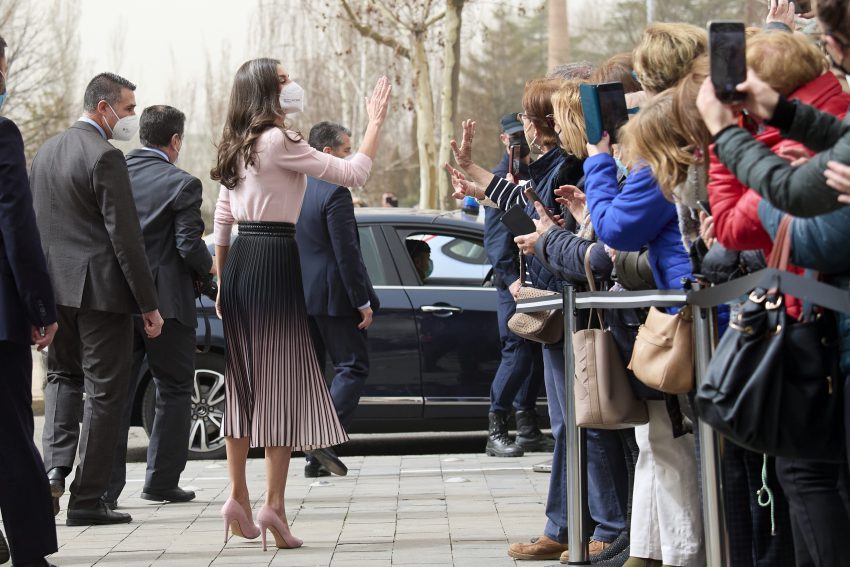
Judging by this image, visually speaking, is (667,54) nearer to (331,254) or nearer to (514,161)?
(514,161)

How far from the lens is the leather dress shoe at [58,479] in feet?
24.7

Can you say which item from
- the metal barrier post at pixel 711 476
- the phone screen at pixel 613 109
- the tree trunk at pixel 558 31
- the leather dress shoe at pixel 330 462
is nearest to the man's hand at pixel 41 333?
the phone screen at pixel 613 109

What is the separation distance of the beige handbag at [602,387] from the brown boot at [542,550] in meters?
0.96

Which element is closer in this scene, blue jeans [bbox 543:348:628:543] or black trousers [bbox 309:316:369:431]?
blue jeans [bbox 543:348:628:543]

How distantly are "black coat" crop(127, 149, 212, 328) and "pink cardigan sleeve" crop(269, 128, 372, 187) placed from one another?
1.61 m

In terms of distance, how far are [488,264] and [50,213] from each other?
12.7 ft

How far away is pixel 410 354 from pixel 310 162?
3596 millimetres

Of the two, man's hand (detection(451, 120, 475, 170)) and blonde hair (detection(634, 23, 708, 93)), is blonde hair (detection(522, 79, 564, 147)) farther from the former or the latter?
blonde hair (detection(634, 23, 708, 93))

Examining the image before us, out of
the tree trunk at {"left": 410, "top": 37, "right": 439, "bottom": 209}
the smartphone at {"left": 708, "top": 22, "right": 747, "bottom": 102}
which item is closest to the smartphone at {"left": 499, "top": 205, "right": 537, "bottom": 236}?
the smartphone at {"left": 708, "top": 22, "right": 747, "bottom": 102}

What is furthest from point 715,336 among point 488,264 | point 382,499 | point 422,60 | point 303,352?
point 422,60

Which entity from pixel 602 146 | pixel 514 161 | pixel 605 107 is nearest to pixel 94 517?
pixel 514 161

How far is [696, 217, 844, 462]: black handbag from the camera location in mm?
3588

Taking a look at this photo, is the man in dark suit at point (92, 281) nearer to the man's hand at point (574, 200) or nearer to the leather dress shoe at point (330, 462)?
the leather dress shoe at point (330, 462)

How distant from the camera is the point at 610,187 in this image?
4984 millimetres
